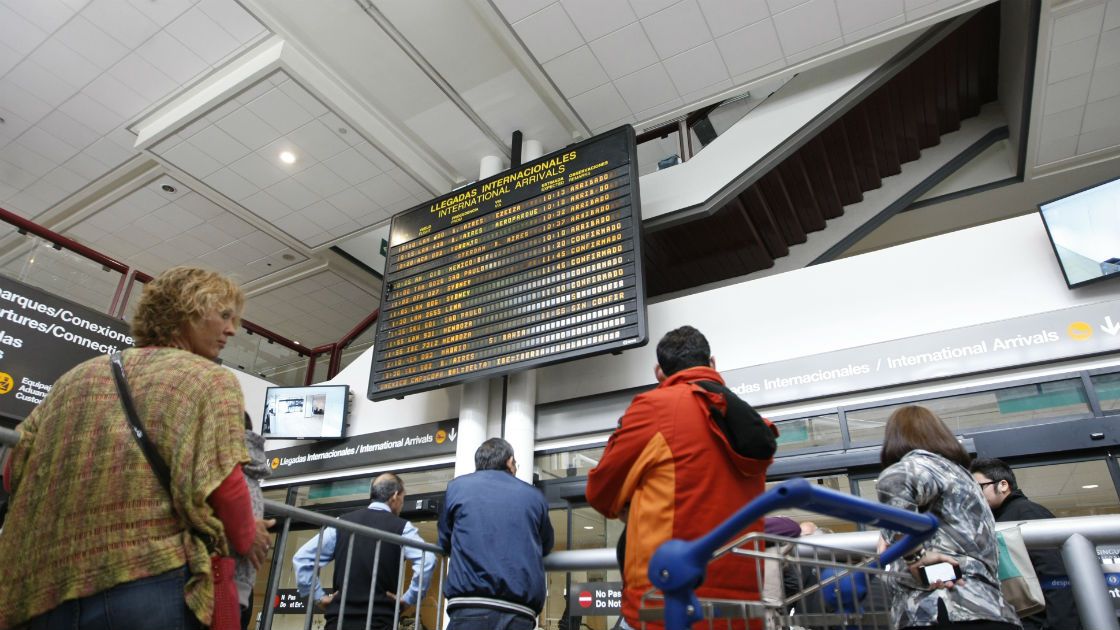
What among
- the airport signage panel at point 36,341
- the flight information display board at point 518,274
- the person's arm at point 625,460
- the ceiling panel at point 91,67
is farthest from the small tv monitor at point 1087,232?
the airport signage panel at point 36,341

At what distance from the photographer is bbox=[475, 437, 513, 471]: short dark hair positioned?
271 centimetres

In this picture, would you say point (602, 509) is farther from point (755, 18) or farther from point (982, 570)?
point (755, 18)

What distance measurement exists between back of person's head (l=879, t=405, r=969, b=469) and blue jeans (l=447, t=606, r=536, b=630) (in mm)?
1328

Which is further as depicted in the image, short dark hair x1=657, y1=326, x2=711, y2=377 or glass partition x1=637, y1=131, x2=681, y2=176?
glass partition x1=637, y1=131, x2=681, y2=176

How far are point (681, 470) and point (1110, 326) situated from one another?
12.7ft

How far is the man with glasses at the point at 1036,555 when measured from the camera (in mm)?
2529

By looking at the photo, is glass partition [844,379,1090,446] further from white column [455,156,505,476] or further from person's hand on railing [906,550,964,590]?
white column [455,156,505,476]

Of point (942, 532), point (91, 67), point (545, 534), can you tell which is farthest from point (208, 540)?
point (91, 67)

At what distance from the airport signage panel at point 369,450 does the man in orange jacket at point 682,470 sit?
15.2 feet

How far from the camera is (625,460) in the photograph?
162cm

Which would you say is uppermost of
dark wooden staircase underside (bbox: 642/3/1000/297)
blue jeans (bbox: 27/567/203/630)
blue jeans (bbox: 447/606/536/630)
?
dark wooden staircase underside (bbox: 642/3/1000/297)

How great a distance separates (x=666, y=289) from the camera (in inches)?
293

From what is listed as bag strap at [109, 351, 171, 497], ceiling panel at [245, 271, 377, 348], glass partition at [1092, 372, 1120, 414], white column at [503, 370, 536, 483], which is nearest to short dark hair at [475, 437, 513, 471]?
bag strap at [109, 351, 171, 497]

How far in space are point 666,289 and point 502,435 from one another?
2.76m
